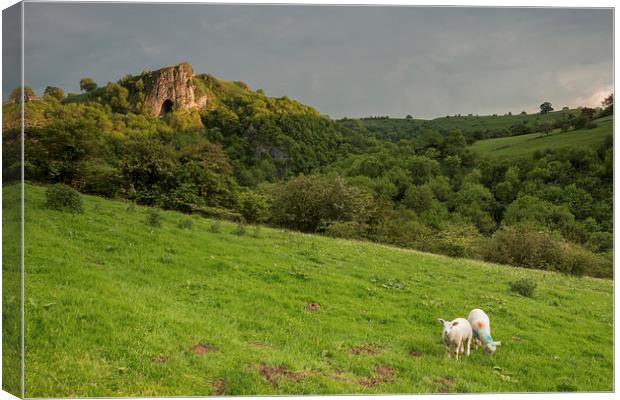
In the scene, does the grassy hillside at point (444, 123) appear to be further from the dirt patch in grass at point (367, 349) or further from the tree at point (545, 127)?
the dirt patch in grass at point (367, 349)

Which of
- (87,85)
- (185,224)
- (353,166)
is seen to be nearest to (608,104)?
(353,166)

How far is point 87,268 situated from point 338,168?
920 centimetres

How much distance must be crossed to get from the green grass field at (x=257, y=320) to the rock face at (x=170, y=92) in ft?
10.2

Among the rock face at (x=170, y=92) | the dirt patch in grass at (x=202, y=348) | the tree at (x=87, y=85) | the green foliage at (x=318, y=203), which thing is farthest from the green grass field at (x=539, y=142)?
the tree at (x=87, y=85)

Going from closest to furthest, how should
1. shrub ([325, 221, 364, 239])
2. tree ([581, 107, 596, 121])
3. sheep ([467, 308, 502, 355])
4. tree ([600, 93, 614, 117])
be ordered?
sheep ([467, 308, 502, 355])
tree ([600, 93, 614, 117])
tree ([581, 107, 596, 121])
shrub ([325, 221, 364, 239])

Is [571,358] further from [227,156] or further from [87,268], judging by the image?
[227,156]

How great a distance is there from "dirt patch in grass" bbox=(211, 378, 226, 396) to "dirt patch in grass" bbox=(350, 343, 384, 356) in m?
2.33

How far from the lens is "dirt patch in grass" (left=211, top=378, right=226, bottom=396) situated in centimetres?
848

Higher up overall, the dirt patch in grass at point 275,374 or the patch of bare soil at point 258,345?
the patch of bare soil at point 258,345

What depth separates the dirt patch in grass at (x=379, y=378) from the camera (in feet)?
29.3

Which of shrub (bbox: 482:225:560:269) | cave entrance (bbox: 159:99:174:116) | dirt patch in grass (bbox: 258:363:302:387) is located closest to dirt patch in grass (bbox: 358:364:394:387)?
dirt patch in grass (bbox: 258:363:302:387)

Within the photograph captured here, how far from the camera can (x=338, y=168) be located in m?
18.0

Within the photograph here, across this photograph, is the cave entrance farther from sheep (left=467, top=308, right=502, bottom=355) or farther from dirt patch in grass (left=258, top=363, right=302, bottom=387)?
sheep (left=467, top=308, right=502, bottom=355)

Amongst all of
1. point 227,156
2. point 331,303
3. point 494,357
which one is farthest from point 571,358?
point 227,156
